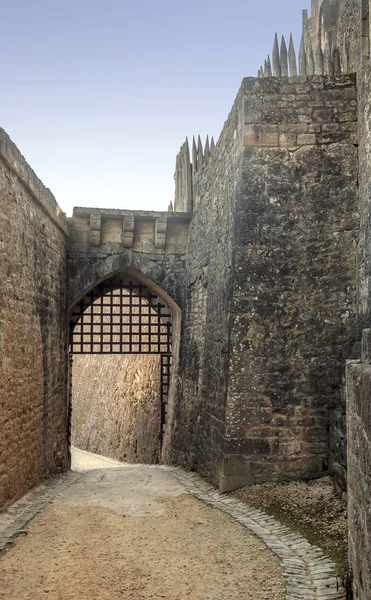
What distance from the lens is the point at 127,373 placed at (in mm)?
15344

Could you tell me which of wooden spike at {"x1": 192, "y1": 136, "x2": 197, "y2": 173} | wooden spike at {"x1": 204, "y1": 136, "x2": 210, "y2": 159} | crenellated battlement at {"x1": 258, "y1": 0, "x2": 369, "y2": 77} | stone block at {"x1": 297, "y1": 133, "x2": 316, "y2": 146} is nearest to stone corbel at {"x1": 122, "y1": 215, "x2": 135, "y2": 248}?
wooden spike at {"x1": 192, "y1": 136, "x2": 197, "y2": 173}

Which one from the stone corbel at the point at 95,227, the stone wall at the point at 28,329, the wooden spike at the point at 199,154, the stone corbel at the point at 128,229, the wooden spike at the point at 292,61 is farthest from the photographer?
the stone corbel at the point at 128,229

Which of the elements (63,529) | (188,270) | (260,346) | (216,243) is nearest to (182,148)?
(188,270)

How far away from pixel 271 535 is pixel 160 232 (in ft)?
20.1

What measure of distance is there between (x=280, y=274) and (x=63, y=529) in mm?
3326

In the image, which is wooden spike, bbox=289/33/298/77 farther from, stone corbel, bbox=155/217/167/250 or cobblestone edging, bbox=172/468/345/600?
cobblestone edging, bbox=172/468/345/600

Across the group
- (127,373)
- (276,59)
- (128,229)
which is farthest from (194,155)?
(127,373)

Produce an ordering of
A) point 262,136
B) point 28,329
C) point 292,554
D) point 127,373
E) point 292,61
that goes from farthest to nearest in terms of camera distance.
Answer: point 127,373
point 292,61
point 28,329
point 262,136
point 292,554

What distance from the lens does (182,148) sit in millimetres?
10695

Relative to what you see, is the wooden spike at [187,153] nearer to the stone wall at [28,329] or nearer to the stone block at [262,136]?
the stone wall at [28,329]

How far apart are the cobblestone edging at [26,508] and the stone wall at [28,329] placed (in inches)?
4.5

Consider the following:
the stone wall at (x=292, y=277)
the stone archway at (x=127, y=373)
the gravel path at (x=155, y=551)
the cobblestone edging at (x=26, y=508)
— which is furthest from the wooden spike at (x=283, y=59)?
the cobblestone edging at (x=26, y=508)

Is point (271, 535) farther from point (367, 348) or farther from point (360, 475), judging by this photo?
point (367, 348)

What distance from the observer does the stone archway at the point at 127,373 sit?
10.1 meters
